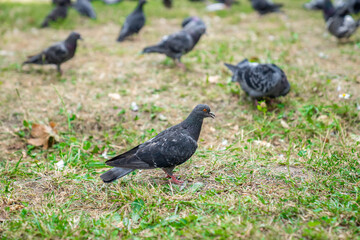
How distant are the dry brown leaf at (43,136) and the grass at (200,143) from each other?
11cm

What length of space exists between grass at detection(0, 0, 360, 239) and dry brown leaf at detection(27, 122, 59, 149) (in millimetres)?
106

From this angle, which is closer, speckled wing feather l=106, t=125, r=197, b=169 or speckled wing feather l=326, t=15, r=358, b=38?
speckled wing feather l=106, t=125, r=197, b=169

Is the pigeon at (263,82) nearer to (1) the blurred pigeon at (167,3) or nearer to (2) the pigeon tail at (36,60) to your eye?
(2) the pigeon tail at (36,60)

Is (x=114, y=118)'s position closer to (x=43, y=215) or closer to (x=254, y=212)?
(x=43, y=215)

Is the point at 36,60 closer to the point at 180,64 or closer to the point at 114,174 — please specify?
the point at 180,64

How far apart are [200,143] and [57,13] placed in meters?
6.90

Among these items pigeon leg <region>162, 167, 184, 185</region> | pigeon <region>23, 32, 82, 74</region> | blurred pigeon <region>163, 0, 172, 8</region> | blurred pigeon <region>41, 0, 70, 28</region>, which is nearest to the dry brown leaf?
pigeon leg <region>162, 167, 184, 185</region>

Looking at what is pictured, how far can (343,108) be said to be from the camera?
4.26 metres

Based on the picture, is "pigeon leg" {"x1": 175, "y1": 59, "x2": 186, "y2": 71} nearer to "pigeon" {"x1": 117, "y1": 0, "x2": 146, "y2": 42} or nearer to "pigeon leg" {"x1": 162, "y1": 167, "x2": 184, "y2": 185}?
"pigeon" {"x1": 117, "y1": 0, "x2": 146, "y2": 42}

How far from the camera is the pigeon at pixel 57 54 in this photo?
18.4 feet

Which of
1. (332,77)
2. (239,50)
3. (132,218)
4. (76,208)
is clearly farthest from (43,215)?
(239,50)

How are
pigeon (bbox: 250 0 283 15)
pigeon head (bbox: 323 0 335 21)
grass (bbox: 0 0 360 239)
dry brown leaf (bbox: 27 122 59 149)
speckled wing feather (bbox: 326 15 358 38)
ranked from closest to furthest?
grass (bbox: 0 0 360 239) → dry brown leaf (bbox: 27 122 59 149) → speckled wing feather (bbox: 326 15 358 38) → pigeon head (bbox: 323 0 335 21) → pigeon (bbox: 250 0 283 15)

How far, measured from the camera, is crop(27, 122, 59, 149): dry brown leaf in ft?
13.0

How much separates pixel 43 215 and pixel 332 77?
471cm
